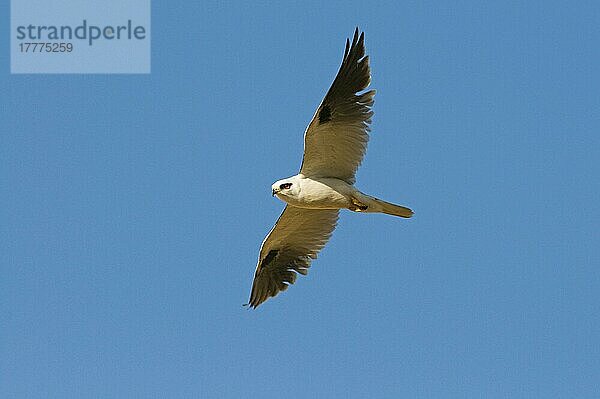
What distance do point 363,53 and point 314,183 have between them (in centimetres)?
218

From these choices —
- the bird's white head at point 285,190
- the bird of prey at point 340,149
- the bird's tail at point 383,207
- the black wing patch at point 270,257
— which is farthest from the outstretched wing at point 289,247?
the bird's tail at point 383,207

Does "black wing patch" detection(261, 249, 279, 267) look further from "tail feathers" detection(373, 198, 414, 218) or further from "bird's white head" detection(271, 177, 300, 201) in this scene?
"tail feathers" detection(373, 198, 414, 218)

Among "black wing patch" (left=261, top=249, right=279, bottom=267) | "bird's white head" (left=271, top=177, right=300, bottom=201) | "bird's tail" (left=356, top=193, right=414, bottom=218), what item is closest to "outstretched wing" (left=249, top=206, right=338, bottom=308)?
"black wing patch" (left=261, top=249, right=279, bottom=267)

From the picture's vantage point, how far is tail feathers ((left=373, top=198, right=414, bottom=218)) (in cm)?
1792

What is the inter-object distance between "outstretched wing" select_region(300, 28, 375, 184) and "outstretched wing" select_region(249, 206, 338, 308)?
5.36 ft

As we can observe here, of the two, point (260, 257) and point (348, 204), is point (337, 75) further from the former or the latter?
point (260, 257)

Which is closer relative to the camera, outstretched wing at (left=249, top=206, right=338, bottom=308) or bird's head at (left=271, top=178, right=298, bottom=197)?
bird's head at (left=271, top=178, right=298, bottom=197)

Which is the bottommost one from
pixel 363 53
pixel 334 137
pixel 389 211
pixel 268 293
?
pixel 268 293

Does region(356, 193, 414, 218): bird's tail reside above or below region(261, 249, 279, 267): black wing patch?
above

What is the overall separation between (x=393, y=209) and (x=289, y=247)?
3.14 meters

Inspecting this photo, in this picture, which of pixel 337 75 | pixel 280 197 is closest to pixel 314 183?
pixel 280 197

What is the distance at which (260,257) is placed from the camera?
20.7m

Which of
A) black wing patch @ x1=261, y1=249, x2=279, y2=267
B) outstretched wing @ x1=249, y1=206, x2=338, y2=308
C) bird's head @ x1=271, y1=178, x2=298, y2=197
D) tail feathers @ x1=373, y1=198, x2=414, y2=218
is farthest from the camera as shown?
black wing patch @ x1=261, y1=249, x2=279, y2=267

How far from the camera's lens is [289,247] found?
67.6 feet
